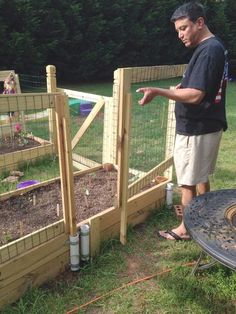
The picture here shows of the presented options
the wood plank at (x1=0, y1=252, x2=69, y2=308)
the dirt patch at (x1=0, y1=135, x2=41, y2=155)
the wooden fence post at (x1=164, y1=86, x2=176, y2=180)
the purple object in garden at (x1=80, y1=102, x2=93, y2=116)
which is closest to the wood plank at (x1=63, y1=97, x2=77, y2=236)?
the wood plank at (x1=0, y1=252, x2=69, y2=308)

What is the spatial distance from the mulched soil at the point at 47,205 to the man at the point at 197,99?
3.06 ft

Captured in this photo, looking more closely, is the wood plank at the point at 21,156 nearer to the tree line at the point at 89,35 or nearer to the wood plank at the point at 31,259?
the wood plank at the point at 31,259

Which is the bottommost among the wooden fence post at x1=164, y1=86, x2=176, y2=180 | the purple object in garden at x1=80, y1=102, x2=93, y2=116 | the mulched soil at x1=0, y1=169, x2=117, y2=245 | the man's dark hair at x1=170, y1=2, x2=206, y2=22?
the purple object in garden at x1=80, y1=102, x2=93, y2=116

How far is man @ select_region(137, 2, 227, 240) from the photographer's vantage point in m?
2.68

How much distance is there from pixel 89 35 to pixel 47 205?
10.4 m

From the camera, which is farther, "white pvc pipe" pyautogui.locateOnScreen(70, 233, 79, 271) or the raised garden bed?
the raised garden bed

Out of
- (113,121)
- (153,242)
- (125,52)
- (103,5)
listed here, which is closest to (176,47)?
(125,52)

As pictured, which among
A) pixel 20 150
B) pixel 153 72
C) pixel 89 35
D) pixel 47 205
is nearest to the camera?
pixel 153 72

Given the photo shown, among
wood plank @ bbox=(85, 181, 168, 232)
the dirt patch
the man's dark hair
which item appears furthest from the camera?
the dirt patch

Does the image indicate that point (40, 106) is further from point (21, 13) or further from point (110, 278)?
point (21, 13)

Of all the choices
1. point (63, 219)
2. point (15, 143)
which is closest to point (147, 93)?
point (63, 219)

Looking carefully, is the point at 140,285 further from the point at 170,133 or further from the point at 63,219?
the point at 170,133

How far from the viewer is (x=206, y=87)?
2.68 metres

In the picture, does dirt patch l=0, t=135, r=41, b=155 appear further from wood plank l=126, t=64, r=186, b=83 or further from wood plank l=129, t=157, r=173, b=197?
wood plank l=126, t=64, r=186, b=83
